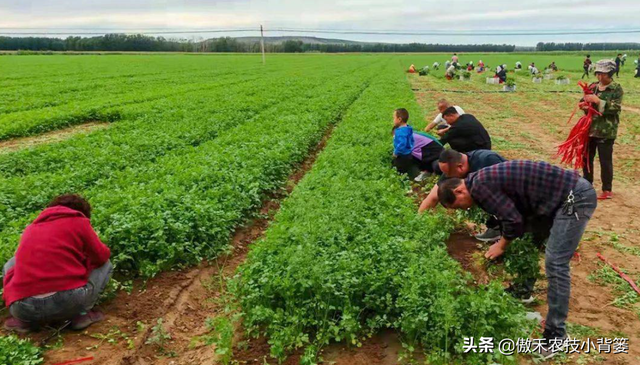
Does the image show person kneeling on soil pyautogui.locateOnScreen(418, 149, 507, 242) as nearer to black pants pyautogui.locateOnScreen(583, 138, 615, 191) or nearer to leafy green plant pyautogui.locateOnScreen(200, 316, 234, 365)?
leafy green plant pyautogui.locateOnScreen(200, 316, 234, 365)

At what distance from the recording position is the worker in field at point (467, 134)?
784 cm

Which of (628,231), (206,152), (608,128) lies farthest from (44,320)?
(608,128)

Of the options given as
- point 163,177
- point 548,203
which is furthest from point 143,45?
point 548,203

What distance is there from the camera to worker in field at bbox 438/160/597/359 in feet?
12.8

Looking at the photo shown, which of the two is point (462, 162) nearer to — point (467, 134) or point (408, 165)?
point (467, 134)

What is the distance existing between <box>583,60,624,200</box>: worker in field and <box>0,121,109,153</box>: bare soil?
12.3m

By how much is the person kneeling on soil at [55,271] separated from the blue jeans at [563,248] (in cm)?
409

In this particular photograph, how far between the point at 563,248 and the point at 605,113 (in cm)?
479

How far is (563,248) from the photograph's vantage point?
394 centimetres

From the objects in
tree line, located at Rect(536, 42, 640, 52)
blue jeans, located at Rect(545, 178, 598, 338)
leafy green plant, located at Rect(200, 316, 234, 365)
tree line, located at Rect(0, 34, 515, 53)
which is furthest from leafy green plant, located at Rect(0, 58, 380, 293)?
tree line, located at Rect(536, 42, 640, 52)

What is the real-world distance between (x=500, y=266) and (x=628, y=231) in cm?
286

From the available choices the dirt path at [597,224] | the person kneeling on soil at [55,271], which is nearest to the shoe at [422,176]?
the dirt path at [597,224]

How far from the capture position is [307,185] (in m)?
7.99

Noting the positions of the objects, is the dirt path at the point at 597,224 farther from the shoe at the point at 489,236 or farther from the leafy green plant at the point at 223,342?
the leafy green plant at the point at 223,342
